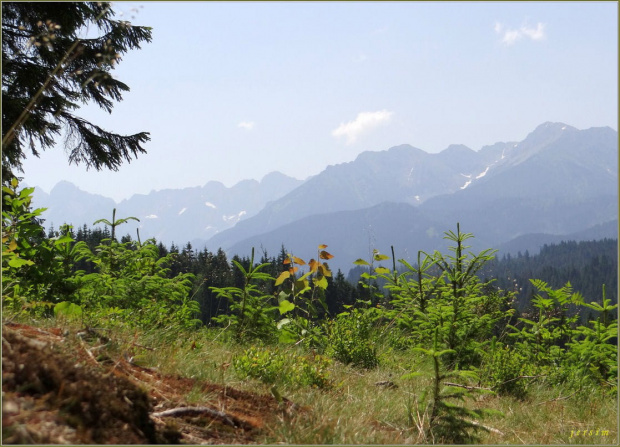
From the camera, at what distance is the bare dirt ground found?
83.0 inches

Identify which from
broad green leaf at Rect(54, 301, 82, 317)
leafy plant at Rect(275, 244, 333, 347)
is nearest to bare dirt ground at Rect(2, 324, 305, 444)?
broad green leaf at Rect(54, 301, 82, 317)

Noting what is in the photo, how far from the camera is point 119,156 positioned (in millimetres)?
9703

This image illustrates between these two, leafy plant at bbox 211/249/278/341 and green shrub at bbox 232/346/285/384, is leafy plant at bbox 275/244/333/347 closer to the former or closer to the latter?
leafy plant at bbox 211/249/278/341

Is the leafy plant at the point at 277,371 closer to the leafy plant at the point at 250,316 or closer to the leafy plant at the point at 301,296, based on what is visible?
the leafy plant at the point at 301,296

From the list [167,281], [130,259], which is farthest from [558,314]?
[130,259]

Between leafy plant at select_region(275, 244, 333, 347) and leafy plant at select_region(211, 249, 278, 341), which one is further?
leafy plant at select_region(211, 249, 278, 341)

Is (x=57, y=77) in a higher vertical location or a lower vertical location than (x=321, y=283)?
higher

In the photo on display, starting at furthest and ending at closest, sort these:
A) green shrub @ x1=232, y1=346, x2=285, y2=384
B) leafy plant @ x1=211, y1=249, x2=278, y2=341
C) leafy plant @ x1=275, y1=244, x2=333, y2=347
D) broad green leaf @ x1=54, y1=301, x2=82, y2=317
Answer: leafy plant @ x1=211, y1=249, x2=278, y2=341, leafy plant @ x1=275, y1=244, x2=333, y2=347, broad green leaf @ x1=54, y1=301, x2=82, y2=317, green shrub @ x1=232, y1=346, x2=285, y2=384

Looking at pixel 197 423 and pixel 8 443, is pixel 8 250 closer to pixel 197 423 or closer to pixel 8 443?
pixel 197 423

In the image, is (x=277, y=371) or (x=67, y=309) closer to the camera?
(x=277, y=371)

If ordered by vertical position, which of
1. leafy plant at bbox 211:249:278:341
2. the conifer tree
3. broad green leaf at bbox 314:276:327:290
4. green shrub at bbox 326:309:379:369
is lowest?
green shrub at bbox 326:309:379:369

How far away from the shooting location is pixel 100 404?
238cm

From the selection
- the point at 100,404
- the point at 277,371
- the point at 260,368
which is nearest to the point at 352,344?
the point at 277,371

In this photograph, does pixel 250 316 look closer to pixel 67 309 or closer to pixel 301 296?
pixel 301 296
